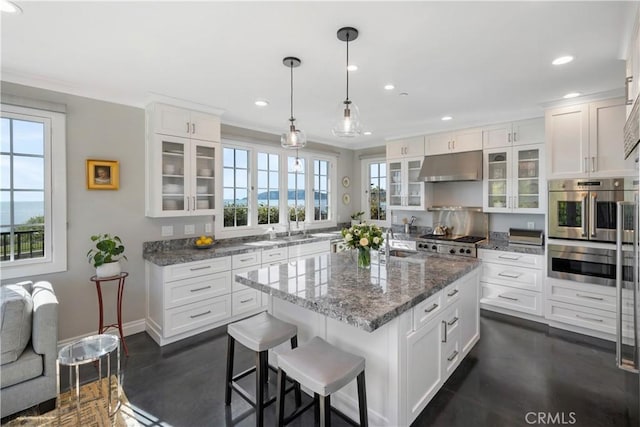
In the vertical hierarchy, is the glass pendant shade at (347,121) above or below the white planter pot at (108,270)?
above

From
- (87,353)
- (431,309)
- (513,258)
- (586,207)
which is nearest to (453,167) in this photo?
(513,258)

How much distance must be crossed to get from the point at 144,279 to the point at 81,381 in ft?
3.79

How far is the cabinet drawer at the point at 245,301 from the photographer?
373 centimetres

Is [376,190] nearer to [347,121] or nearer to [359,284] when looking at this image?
[347,121]

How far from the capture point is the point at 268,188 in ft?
15.8

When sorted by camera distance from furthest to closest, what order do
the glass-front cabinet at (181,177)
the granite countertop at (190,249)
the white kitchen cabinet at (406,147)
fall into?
the white kitchen cabinet at (406,147)
the glass-front cabinet at (181,177)
the granite countertop at (190,249)

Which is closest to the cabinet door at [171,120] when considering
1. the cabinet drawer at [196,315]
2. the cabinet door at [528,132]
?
the cabinet drawer at [196,315]

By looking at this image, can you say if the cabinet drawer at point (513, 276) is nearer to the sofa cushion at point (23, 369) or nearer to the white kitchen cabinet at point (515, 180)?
the white kitchen cabinet at point (515, 180)

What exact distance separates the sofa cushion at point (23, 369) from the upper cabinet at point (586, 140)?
497 cm

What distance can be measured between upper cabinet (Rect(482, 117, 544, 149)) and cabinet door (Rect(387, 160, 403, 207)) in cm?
133

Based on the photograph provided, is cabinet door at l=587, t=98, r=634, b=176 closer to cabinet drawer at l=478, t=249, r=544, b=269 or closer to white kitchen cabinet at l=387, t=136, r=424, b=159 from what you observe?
cabinet drawer at l=478, t=249, r=544, b=269

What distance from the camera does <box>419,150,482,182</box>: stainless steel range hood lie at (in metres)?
4.27

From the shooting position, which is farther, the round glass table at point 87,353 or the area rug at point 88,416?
the area rug at point 88,416

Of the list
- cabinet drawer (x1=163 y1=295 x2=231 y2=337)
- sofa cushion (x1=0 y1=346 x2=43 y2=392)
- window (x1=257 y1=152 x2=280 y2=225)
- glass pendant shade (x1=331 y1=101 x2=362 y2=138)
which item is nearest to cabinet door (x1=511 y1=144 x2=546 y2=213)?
glass pendant shade (x1=331 y1=101 x2=362 y2=138)
